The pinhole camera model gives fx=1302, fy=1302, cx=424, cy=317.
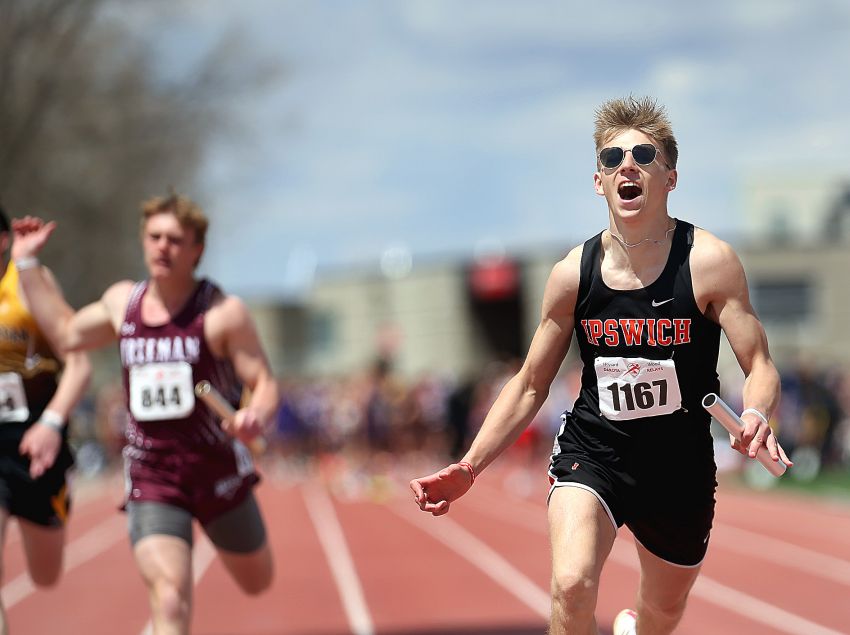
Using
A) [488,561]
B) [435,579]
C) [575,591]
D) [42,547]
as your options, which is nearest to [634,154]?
[575,591]

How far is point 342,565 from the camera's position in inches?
Result: 452

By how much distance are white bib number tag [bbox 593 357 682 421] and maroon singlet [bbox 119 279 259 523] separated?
191 cm

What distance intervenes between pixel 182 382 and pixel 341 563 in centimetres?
641

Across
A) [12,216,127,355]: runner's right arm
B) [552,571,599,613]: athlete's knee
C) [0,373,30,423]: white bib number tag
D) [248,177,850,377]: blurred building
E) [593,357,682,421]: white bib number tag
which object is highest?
[12,216,127,355]: runner's right arm

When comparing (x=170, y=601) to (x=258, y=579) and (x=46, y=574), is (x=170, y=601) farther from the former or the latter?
(x=46, y=574)

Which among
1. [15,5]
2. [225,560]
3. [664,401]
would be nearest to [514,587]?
[225,560]

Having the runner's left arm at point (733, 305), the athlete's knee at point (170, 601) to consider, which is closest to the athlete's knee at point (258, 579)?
the athlete's knee at point (170, 601)

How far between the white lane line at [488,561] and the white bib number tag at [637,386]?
Answer: 385 centimetres

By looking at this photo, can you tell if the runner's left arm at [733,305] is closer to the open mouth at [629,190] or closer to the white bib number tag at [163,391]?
the open mouth at [629,190]

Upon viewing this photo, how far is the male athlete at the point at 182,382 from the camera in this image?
18.1ft

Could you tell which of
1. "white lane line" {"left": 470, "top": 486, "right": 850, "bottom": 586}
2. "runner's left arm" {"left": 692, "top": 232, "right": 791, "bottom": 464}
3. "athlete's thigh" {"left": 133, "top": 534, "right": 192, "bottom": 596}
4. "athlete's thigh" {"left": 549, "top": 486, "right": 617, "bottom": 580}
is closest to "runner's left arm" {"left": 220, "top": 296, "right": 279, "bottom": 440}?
"athlete's thigh" {"left": 133, "top": 534, "right": 192, "bottom": 596}

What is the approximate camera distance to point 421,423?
27.9m

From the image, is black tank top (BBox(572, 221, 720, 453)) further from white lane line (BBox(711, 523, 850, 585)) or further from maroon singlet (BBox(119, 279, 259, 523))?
white lane line (BBox(711, 523, 850, 585))

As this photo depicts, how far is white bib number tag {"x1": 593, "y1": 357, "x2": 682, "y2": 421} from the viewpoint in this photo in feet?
14.3
